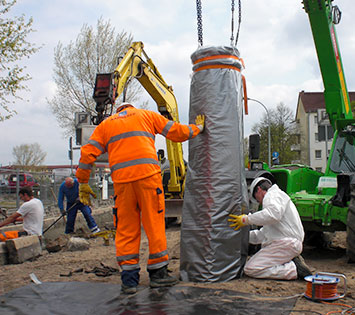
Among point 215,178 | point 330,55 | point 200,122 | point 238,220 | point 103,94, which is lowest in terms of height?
point 238,220

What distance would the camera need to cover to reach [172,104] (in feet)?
35.7

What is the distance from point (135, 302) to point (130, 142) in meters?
1.60

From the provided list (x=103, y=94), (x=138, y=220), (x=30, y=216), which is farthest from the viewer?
(x=30, y=216)

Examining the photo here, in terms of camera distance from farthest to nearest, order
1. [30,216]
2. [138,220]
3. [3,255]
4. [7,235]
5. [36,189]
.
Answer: [36,189], [30,216], [7,235], [3,255], [138,220]

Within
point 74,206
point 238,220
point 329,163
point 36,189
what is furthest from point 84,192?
point 36,189

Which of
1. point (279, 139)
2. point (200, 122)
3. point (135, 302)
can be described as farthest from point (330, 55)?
point (279, 139)

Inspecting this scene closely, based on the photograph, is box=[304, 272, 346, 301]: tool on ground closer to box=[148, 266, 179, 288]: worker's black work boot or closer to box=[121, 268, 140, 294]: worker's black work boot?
box=[148, 266, 179, 288]: worker's black work boot

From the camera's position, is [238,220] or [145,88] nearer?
[238,220]

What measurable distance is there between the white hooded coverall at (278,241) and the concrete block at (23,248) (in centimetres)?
358

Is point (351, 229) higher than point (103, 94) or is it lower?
lower

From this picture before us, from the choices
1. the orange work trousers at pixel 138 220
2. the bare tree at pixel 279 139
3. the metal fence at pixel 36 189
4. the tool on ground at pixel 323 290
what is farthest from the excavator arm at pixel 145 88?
the bare tree at pixel 279 139

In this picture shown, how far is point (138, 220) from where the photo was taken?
15.3 feet

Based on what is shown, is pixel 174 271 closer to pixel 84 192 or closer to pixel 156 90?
pixel 84 192

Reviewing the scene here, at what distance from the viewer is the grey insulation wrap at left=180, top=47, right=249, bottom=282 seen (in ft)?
15.6
